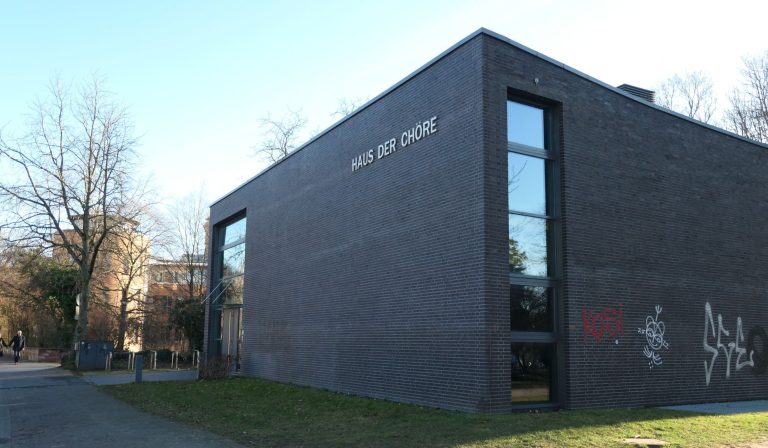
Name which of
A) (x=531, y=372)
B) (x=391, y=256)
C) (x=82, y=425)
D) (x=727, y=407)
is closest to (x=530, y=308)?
(x=531, y=372)

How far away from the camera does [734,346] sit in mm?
16172

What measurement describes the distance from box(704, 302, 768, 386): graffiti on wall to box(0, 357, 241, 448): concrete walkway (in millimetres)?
11827

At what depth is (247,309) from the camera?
79.3 feet

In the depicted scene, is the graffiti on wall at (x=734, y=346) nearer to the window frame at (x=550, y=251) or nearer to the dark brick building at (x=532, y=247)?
the dark brick building at (x=532, y=247)

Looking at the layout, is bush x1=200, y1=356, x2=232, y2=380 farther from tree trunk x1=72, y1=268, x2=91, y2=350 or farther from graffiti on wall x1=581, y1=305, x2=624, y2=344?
graffiti on wall x1=581, y1=305, x2=624, y2=344

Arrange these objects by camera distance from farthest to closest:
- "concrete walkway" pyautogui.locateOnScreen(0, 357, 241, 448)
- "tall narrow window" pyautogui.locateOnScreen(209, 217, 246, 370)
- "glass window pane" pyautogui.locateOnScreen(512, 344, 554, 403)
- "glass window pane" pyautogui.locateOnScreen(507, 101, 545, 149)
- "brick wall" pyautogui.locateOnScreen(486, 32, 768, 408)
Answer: "tall narrow window" pyautogui.locateOnScreen(209, 217, 246, 370) → "glass window pane" pyautogui.locateOnScreen(507, 101, 545, 149) → "brick wall" pyautogui.locateOnScreen(486, 32, 768, 408) → "glass window pane" pyautogui.locateOnScreen(512, 344, 554, 403) → "concrete walkway" pyautogui.locateOnScreen(0, 357, 241, 448)

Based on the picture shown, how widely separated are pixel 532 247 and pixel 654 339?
3.89m

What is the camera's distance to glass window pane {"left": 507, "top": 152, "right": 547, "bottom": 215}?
43.9 ft

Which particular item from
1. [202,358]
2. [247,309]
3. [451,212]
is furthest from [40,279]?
[451,212]

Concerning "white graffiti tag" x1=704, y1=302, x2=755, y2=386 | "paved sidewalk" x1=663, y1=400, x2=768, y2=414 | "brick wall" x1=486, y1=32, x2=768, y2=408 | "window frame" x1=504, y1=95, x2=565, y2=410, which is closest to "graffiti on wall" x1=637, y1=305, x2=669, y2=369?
"brick wall" x1=486, y1=32, x2=768, y2=408

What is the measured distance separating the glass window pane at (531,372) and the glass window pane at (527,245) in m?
1.58

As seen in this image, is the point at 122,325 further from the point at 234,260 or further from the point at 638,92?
the point at 638,92

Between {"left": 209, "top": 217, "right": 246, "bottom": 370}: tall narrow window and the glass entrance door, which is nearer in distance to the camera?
the glass entrance door

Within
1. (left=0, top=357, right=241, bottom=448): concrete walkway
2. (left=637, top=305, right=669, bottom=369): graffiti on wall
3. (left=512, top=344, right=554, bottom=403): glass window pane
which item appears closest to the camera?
(left=0, top=357, right=241, bottom=448): concrete walkway
